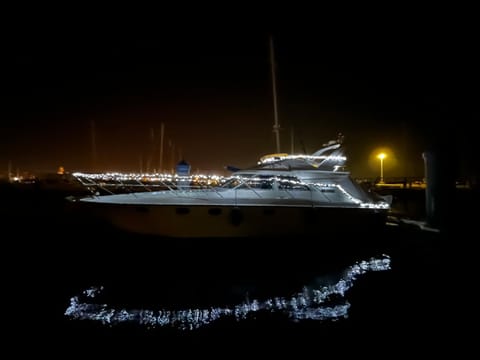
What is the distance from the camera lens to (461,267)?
7062 millimetres

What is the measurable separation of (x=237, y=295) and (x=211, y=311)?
0.84 meters

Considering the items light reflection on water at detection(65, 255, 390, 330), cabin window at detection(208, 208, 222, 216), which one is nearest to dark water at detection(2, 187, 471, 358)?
light reflection on water at detection(65, 255, 390, 330)

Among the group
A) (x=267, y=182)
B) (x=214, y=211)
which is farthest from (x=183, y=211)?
(x=267, y=182)

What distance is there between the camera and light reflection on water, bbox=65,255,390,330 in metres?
4.65

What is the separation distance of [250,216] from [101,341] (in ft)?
15.7

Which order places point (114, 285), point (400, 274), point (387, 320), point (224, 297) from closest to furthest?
1. point (387, 320)
2. point (224, 297)
3. point (114, 285)
4. point (400, 274)

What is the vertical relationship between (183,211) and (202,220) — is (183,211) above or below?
above

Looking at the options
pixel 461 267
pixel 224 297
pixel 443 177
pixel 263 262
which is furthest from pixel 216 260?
pixel 443 177

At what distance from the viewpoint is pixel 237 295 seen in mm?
5715

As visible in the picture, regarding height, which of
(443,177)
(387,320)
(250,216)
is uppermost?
(443,177)

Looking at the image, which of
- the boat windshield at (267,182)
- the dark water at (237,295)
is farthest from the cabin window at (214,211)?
the boat windshield at (267,182)

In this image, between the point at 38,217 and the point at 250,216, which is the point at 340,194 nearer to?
the point at 250,216

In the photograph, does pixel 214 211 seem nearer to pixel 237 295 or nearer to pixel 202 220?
pixel 202 220

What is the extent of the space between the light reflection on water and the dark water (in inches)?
0.8
